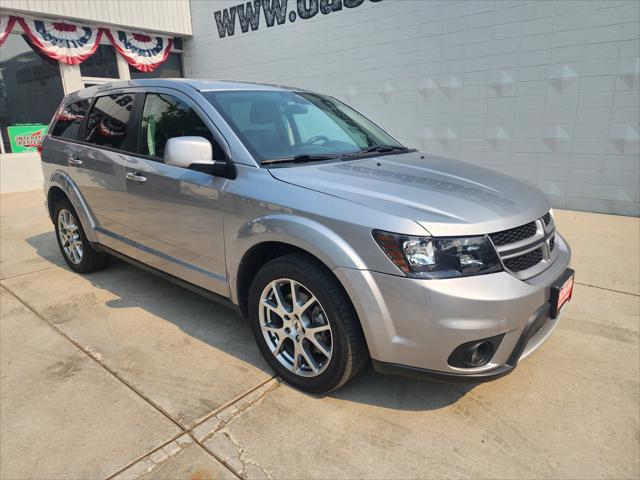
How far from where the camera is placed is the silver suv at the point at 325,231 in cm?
208

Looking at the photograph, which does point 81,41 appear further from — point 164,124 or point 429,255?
point 429,255

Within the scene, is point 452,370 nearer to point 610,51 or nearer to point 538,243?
point 538,243

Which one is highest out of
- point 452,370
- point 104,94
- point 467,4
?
point 467,4

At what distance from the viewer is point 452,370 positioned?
212 centimetres

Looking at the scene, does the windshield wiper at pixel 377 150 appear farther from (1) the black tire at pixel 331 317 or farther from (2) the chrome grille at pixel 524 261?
(2) the chrome grille at pixel 524 261

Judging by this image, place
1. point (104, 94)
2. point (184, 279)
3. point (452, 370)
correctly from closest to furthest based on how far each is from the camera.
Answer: point (452, 370) < point (184, 279) < point (104, 94)

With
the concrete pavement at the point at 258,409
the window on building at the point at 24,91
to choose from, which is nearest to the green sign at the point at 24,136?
the window on building at the point at 24,91

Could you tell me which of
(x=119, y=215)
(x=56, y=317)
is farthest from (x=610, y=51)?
(x=56, y=317)

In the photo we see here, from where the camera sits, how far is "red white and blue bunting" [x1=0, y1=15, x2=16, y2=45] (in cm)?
998

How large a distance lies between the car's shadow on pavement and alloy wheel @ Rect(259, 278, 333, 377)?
203 mm

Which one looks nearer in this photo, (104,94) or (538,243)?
(538,243)

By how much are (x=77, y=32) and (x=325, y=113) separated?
414 inches

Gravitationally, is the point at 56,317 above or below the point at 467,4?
below

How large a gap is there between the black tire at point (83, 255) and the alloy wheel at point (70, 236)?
0.07 ft
